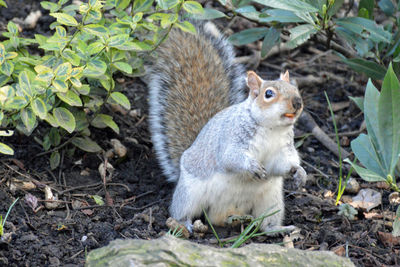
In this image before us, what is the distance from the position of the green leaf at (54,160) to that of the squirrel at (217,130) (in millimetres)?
628

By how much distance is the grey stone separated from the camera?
2234 millimetres

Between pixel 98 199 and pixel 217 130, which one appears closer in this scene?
pixel 217 130

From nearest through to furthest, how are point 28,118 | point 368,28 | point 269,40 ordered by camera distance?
1. point 28,118
2. point 368,28
3. point 269,40

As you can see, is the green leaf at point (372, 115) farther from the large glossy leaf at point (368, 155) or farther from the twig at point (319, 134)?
the twig at point (319, 134)

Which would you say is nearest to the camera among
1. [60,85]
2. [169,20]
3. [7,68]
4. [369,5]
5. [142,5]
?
[60,85]

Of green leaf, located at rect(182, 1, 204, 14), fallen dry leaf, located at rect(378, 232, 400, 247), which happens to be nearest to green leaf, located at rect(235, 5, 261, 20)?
green leaf, located at rect(182, 1, 204, 14)

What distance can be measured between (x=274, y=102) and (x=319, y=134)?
1576 mm

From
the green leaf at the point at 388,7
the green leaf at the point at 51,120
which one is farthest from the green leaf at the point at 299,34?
the green leaf at the point at 51,120

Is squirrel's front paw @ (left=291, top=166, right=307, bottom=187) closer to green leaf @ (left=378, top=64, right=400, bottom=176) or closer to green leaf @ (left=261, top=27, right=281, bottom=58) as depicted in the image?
green leaf @ (left=378, top=64, right=400, bottom=176)

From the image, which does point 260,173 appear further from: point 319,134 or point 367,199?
point 319,134

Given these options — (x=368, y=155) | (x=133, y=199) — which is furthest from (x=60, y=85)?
(x=368, y=155)

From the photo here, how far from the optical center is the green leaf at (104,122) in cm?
378

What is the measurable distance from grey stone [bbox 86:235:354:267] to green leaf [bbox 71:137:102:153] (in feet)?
5.05

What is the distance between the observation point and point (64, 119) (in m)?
3.41
